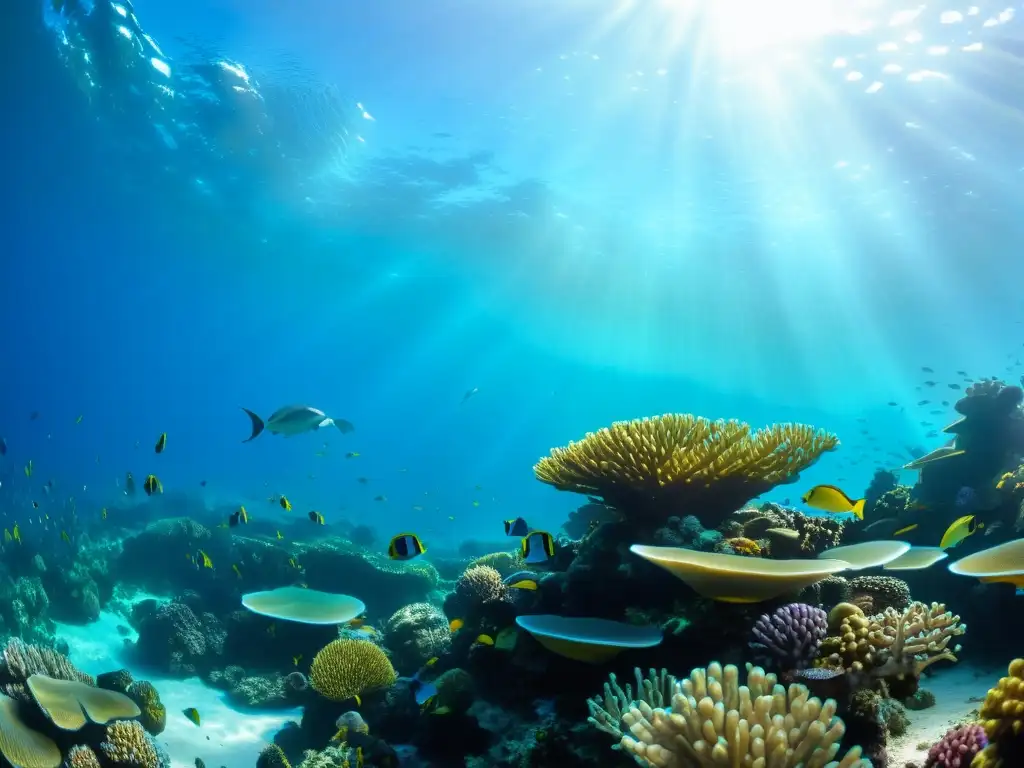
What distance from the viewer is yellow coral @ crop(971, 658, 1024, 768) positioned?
6.98 ft

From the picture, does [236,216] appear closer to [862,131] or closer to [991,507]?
[862,131]

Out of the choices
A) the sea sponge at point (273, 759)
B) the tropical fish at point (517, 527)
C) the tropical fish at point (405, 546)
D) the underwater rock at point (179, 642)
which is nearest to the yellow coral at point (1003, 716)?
the tropical fish at point (405, 546)

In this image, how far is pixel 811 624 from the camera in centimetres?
337

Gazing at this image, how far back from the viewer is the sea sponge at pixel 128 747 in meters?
4.96

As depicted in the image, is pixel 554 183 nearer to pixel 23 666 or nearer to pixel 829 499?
pixel 829 499

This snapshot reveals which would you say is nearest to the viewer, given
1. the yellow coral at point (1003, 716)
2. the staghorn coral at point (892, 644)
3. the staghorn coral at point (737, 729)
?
the yellow coral at point (1003, 716)

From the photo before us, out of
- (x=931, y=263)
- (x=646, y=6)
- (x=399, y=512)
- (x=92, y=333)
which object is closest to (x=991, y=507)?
(x=646, y=6)

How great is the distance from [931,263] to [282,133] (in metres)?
36.5

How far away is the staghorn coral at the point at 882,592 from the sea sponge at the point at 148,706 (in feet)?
25.8

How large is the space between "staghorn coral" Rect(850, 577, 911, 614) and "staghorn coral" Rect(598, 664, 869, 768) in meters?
2.25

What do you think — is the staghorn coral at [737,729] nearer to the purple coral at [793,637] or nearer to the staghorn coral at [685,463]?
the purple coral at [793,637]

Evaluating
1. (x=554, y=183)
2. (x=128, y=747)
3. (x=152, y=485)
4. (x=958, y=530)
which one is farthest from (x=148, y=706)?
(x=554, y=183)

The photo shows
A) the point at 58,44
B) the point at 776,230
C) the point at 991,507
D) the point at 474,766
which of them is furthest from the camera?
the point at 776,230

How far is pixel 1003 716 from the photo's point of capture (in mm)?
2217
